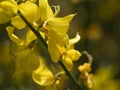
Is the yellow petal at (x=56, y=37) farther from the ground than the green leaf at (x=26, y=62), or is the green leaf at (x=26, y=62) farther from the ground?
the yellow petal at (x=56, y=37)

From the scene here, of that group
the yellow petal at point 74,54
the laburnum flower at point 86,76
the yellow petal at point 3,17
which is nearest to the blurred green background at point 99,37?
the laburnum flower at point 86,76

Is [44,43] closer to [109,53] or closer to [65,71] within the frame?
[65,71]

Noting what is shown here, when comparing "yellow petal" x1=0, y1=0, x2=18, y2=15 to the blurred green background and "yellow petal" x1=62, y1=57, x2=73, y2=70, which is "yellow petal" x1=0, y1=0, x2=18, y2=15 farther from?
the blurred green background

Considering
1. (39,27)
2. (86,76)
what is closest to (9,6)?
(39,27)

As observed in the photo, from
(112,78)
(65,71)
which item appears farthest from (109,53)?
(65,71)

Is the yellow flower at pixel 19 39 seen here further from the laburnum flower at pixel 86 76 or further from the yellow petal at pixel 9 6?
the laburnum flower at pixel 86 76

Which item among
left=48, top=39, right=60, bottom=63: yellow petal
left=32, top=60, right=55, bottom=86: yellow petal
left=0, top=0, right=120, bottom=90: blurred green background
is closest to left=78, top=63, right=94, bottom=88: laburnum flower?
left=32, top=60, right=55, bottom=86: yellow petal
